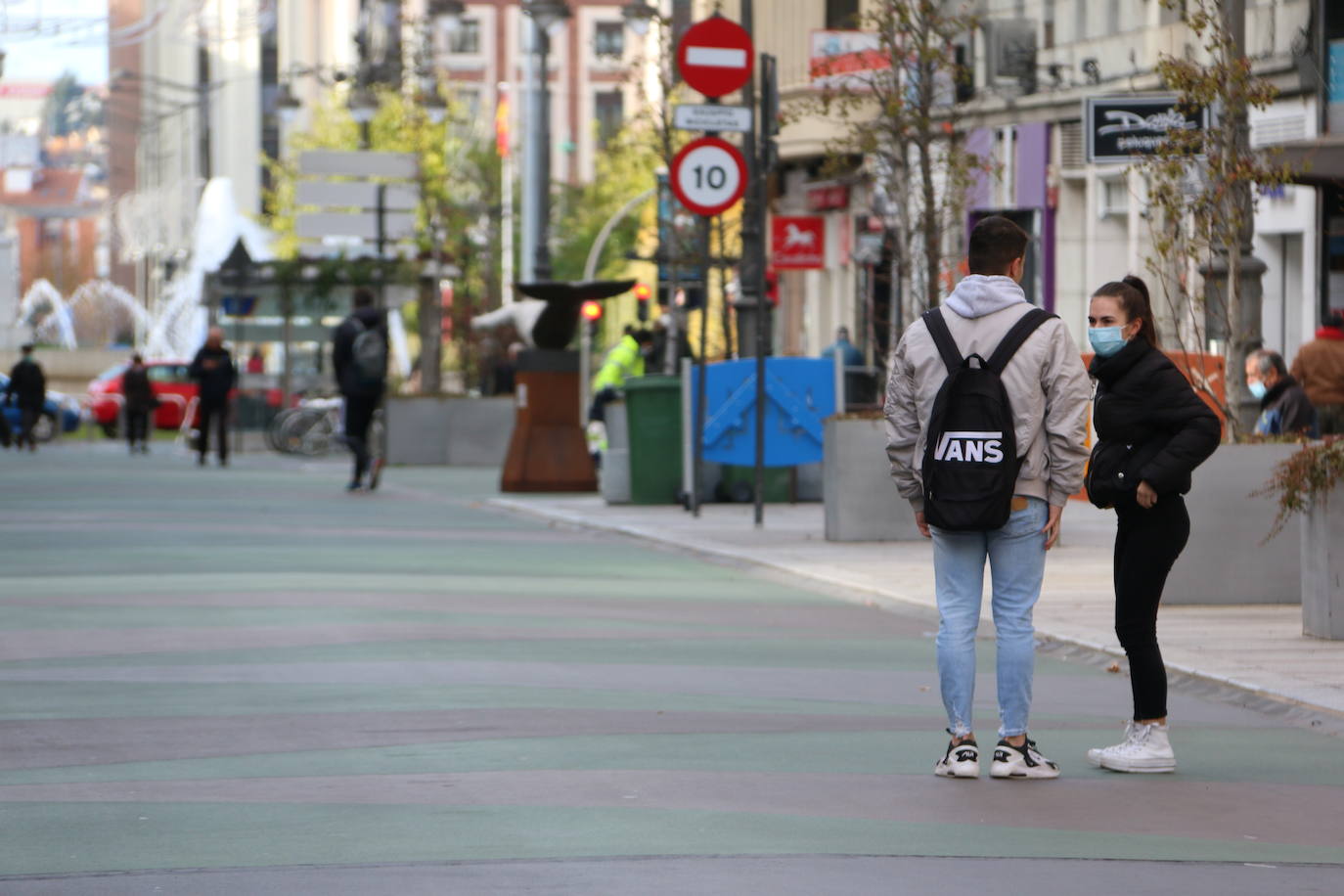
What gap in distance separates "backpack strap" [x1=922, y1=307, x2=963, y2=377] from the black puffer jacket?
59 cm

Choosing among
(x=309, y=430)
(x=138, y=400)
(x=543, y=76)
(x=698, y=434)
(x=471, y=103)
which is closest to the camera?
(x=698, y=434)

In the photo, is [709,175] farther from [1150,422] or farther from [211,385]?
[211,385]

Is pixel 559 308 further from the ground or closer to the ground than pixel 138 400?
further from the ground

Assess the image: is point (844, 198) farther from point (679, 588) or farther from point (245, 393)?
point (679, 588)

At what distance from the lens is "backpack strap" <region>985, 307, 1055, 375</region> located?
26.8 feet

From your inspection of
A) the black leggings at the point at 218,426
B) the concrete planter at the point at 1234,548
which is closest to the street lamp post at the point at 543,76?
the black leggings at the point at 218,426

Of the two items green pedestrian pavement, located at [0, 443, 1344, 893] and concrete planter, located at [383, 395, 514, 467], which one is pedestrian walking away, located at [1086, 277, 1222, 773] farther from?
concrete planter, located at [383, 395, 514, 467]

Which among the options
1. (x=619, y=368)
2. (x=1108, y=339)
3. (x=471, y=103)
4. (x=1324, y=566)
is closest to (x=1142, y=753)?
(x=1108, y=339)

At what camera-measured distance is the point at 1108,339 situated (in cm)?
860

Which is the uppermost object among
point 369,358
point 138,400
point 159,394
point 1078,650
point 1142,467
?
point 369,358

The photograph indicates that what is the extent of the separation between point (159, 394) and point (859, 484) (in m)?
37.8

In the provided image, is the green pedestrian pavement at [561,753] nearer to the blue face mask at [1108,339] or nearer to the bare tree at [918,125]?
the blue face mask at [1108,339]

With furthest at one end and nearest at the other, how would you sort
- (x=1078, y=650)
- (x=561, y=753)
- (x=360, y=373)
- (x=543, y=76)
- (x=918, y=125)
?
(x=543, y=76) < (x=360, y=373) < (x=918, y=125) < (x=1078, y=650) < (x=561, y=753)

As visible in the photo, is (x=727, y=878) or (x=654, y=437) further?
(x=654, y=437)
